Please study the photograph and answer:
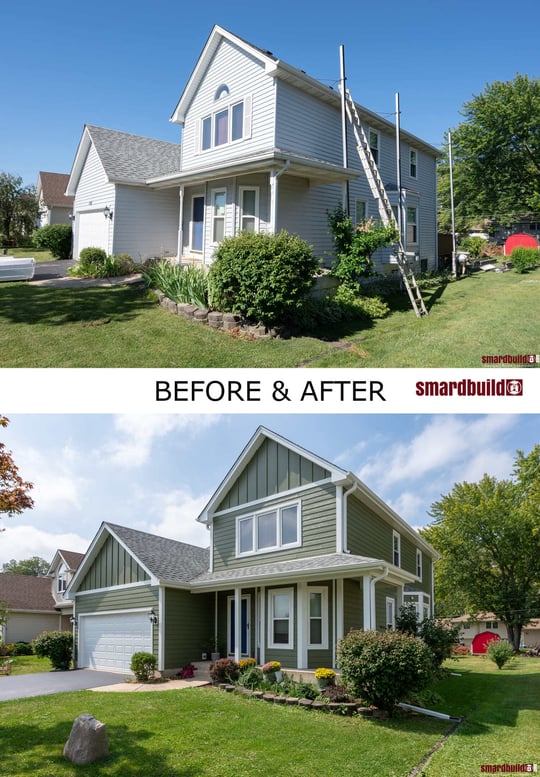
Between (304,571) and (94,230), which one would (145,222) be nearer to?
(94,230)

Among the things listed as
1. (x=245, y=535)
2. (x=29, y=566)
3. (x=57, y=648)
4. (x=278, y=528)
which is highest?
(x=278, y=528)

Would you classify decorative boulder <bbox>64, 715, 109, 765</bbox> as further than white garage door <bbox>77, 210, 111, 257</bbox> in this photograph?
No

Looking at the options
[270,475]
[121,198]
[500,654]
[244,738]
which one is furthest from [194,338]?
[500,654]

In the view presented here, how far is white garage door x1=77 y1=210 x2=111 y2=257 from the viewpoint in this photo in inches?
915

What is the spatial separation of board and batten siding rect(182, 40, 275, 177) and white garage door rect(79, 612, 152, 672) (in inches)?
544

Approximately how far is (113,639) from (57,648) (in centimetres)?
211

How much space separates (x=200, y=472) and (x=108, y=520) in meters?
3.21

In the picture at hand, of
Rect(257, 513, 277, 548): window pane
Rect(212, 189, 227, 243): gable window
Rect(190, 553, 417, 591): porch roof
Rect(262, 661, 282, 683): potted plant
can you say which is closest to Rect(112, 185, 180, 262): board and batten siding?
Rect(212, 189, 227, 243): gable window

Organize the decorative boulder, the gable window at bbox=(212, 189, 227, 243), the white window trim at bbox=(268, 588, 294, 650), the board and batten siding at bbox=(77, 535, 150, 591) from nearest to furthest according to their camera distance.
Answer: the decorative boulder
the white window trim at bbox=(268, 588, 294, 650)
the board and batten siding at bbox=(77, 535, 150, 591)
the gable window at bbox=(212, 189, 227, 243)

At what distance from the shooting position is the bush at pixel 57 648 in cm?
1738

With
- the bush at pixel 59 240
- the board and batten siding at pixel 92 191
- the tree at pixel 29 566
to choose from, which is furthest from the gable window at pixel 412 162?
the tree at pixel 29 566

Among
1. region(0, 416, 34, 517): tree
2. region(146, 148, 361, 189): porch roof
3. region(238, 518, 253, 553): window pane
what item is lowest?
region(238, 518, 253, 553): window pane

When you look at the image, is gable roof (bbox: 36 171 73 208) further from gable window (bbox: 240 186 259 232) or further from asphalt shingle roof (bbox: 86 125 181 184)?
gable window (bbox: 240 186 259 232)

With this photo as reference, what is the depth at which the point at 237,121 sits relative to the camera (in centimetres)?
2058
